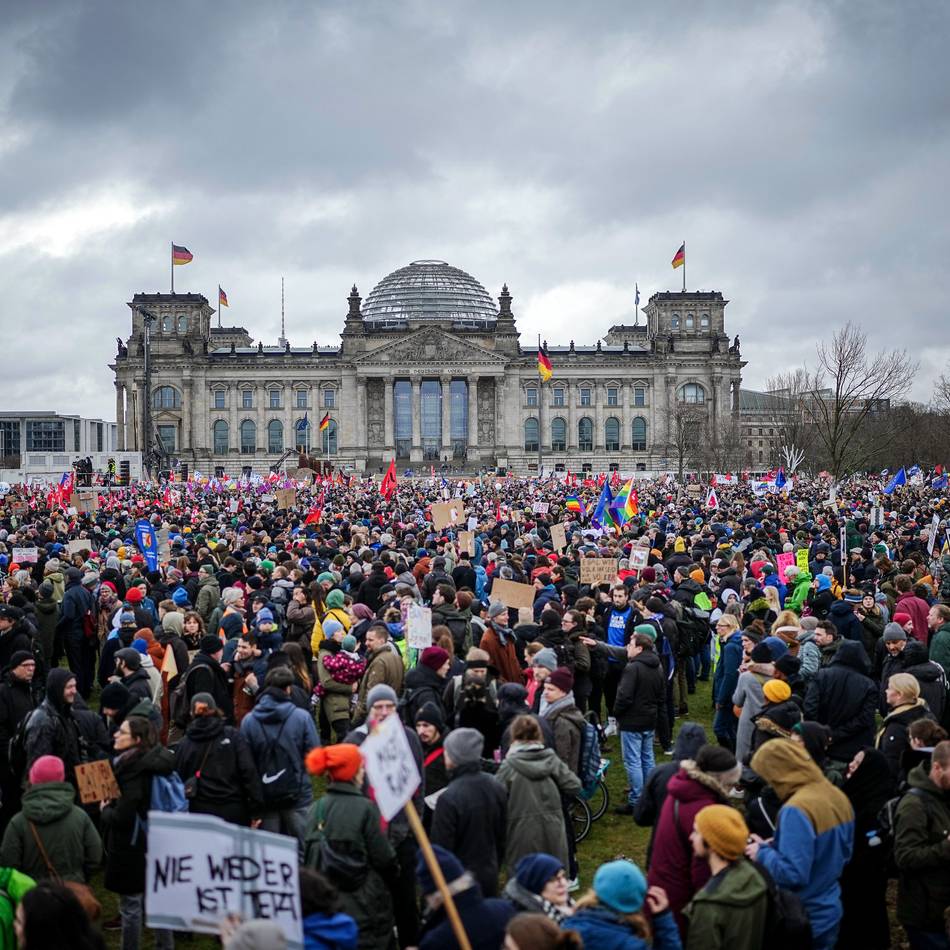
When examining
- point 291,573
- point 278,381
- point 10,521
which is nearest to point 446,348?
point 278,381

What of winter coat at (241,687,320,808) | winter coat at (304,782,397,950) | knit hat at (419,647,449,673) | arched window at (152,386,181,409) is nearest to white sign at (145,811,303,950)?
winter coat at (304,782,397,950)

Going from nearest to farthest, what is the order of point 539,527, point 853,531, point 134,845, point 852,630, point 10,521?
point 134,845 < point 852,630 < point 853,531 < point 539,527 < point 10,521

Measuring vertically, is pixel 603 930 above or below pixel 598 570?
below

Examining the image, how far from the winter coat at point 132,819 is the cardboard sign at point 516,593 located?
6.80 metres

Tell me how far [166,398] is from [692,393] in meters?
52.8

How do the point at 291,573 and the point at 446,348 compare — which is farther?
the point at 446,348

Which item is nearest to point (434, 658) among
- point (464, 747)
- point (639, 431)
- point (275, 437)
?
point (464, 747)

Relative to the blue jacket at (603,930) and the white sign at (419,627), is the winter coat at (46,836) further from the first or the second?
the white sign at (419,627)

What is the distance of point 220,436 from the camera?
99.8m

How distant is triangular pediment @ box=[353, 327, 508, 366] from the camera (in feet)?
321

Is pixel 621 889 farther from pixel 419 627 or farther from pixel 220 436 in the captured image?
pixel 220 436

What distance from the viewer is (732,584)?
1493cm

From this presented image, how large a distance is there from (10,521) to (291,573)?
18528 millimetres

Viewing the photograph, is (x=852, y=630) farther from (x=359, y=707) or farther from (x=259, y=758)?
(x=259, y=758)
